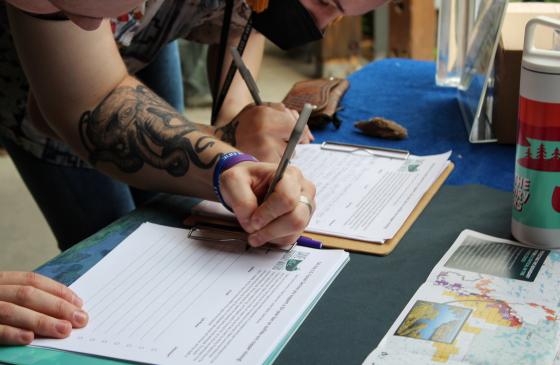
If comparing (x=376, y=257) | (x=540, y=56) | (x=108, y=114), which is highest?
(x=540, y=56)

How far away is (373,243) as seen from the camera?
91 cm

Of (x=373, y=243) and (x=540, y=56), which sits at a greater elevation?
(x=540, y=56)

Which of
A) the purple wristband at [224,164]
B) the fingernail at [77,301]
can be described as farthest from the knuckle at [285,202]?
the fingernail at [77,301]

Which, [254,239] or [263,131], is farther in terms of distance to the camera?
[263,131]

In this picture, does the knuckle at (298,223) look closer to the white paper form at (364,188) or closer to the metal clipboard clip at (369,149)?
the white paper form at (364,188)

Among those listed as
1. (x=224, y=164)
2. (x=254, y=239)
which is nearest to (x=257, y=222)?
(x=254, y=239)

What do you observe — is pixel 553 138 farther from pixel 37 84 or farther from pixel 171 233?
pixel 37 84

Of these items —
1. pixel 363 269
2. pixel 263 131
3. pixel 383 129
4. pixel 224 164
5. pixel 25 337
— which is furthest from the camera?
pixel 383 129

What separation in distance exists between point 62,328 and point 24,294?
6cm

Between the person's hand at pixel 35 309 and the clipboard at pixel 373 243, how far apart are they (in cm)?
23

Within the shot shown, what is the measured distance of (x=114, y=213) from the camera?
4.26ft

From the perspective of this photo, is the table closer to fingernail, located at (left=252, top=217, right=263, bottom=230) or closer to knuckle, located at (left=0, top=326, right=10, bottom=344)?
knuckle, located at (left=0, top=326, right=10, bottom=344)

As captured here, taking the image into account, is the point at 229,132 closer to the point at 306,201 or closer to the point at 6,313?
the point at 306,201

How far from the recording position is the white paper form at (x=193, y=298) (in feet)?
2.35
